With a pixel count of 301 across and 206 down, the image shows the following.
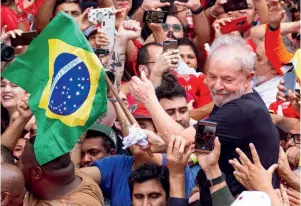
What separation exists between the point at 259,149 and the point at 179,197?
0.52 meters

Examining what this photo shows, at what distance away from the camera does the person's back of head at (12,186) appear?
5.23 meters

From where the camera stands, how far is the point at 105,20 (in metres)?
7.71

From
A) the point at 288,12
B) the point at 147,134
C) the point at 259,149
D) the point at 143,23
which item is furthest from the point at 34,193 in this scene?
the point at 288,12

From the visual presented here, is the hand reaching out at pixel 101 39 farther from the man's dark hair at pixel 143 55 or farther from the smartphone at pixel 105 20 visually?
the man's dark hair at pixel 143 55

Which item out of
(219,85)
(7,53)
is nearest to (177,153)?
(219,85)

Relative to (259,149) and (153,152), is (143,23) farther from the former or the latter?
(259,149)

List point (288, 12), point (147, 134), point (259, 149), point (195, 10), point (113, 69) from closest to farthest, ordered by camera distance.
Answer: point (259, 149)
point (147, 134)
point (113, 69)
point (195, 10)
point (288, 12)

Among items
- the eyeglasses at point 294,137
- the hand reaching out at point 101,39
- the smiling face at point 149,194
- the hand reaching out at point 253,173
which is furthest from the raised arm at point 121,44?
the hand reaching out at point 253,173

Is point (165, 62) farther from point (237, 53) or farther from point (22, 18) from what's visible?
point (22, 18)

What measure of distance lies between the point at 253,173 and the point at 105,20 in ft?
9.96

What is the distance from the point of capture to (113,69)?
7.66 metres

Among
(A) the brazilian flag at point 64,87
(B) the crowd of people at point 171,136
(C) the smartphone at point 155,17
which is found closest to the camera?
(B) the crowd of people at point 171,136

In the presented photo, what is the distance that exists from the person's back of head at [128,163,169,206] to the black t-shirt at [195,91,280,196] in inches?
22.9

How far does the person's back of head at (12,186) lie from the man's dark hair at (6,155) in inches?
29.4
